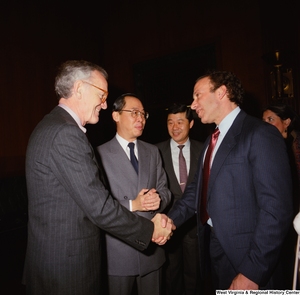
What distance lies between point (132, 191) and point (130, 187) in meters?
0.03

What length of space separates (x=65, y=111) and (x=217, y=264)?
1.33 m

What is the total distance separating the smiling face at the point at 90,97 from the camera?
162 centimetres

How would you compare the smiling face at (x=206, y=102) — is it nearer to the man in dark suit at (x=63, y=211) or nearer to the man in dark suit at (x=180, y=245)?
the man in dark suit at (x=63, y=211)

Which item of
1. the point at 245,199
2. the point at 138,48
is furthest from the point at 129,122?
the point at 138,48

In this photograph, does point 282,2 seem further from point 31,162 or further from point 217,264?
point 31,162

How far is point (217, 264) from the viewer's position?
1664 mm

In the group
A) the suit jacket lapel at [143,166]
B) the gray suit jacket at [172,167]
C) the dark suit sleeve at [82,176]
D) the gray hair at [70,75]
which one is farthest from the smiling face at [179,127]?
the dark suit sleeve at [82,176]

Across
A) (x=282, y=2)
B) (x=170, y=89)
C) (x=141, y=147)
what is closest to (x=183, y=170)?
(x=141, y=147)

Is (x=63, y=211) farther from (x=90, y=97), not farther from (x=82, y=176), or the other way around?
(x=90, y=97)

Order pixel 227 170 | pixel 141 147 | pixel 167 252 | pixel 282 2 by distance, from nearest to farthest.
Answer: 1. pixel 227 170
2. pixel 141 147
3. pixel 167 252
4. pixel 282 2

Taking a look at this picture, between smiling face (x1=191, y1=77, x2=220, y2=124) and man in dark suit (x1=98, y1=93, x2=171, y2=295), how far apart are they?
0.60 m

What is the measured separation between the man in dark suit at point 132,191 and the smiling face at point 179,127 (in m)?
0.75

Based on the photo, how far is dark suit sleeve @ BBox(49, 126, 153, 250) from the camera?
134 centimetres

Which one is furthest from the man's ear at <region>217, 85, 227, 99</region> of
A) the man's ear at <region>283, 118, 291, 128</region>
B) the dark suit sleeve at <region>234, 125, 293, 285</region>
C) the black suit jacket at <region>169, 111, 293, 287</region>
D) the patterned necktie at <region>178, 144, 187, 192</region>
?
the man's ear at <region>283, 118, 291, 128</region>
